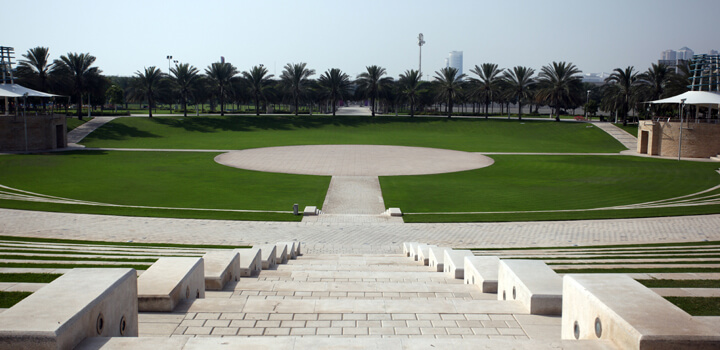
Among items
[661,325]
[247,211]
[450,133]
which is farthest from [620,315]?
[450,133]

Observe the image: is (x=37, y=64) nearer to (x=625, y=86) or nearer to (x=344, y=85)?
(x=344, y=85)

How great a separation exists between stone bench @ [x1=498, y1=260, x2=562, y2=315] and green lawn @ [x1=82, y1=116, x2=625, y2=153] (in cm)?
5644

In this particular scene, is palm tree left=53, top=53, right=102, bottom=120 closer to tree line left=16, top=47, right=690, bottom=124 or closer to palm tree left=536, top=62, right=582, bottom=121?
tree line left=16, top=47, right=690, bottom=124

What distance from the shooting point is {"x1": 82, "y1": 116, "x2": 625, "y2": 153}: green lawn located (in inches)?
2697

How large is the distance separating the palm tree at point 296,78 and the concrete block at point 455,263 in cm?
8944

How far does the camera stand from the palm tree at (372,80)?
334 feet

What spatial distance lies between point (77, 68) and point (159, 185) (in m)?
53.1

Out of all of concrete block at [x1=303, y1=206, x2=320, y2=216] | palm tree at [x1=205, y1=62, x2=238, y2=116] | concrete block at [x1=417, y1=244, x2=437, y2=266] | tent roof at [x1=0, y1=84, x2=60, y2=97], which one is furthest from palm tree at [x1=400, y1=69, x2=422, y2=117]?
concrete block at [x1=417, y1=244, x2=437, y2=266]

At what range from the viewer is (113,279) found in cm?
558

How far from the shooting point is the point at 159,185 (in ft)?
119

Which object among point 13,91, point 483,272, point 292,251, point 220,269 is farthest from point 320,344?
point 13,91

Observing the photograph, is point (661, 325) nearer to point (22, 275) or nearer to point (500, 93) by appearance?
point (22, 275)

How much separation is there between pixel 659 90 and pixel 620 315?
86.1 meters

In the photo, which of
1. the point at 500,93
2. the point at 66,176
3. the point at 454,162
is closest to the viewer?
the point at 66,176
